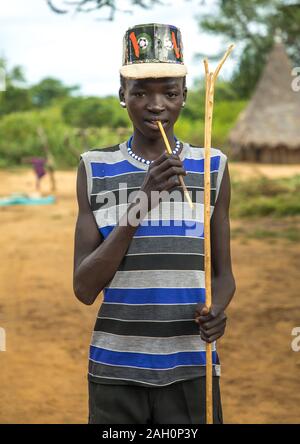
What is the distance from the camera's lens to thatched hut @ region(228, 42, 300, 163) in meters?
21.0

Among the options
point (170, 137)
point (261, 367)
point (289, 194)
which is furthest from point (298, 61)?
point (170, 137)

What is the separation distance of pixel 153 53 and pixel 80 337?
363cm

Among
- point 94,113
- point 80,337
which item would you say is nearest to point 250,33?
point 94,113

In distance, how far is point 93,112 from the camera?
2720 cm

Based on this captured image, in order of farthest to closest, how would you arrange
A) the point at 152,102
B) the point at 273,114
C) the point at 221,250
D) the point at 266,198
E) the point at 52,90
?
the point at 52,90
the point at 273,114
the point at 266,198
the point at 221,250
the point at 152,102

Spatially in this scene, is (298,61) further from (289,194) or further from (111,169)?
(111,169)

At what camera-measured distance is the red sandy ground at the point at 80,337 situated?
3.74m

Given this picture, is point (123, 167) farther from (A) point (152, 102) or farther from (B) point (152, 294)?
(B) point (152, 294)

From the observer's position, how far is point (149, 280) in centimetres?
154

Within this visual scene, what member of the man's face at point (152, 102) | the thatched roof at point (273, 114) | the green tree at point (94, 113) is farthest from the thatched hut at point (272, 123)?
the man's face at point (152, 102)

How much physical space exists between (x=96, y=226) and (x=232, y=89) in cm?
3106

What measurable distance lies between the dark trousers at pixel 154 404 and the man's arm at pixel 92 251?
0.23 metres

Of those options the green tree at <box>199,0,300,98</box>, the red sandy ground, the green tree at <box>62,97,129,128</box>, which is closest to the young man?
the red sandy ground

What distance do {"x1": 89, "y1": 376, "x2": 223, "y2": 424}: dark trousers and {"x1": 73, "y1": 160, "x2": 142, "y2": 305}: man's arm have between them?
0.75 feet
